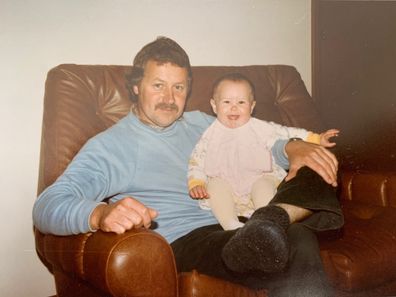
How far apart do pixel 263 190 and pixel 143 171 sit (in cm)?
29

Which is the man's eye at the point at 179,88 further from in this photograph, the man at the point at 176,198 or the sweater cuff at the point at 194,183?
the sweater cuff at the point at 194,183

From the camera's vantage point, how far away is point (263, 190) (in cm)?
104

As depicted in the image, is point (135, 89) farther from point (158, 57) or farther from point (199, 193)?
point (199, 193)

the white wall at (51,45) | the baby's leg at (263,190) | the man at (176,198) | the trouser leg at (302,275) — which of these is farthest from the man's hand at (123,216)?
the white wall at (51,45)

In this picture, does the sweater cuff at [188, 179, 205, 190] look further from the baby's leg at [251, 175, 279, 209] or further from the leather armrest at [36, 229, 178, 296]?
the leather armrest at [36, 229, 178, 296]

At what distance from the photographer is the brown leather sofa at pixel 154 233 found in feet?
2.26

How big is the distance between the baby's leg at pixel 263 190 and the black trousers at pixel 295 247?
0.41 ft

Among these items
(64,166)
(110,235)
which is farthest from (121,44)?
(110,235)

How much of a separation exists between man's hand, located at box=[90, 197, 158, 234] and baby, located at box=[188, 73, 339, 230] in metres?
0.31

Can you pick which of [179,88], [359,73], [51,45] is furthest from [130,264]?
[359,73]

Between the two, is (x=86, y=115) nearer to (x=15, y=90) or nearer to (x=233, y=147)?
(x=15, y=90)

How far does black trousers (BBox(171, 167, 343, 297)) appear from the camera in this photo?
0.79 metres

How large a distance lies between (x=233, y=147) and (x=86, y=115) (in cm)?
39

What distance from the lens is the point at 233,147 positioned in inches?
43.8
